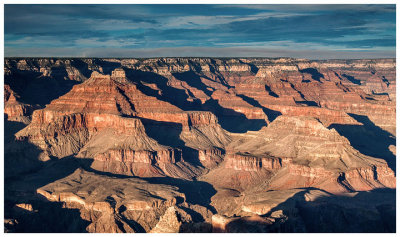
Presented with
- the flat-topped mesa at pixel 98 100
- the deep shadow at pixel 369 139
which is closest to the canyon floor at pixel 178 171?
the flat-topped mesa at pixel 98 100

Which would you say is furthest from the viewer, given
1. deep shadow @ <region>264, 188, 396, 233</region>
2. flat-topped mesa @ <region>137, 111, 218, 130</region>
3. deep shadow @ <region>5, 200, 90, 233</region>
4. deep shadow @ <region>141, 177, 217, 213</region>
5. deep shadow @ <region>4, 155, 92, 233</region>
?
flat-topped mesa @ <region>137, 111, 218, 130</region>

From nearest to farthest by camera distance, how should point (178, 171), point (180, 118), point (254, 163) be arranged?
point (254, 163) < point (178, 171) < point (180, 118)

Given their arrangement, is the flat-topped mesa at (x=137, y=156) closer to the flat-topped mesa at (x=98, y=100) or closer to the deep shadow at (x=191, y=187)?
the deep shadow at (x=191, y=187)

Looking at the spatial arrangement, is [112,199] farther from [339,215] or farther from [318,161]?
[318,161]

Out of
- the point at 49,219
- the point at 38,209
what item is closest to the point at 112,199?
the point at 49,219

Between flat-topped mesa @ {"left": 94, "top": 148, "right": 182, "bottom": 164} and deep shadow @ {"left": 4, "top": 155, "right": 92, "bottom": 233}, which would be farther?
flat-topped mesa @ {"left": 94, "top": 148, "right": 182, "bottom": 164}

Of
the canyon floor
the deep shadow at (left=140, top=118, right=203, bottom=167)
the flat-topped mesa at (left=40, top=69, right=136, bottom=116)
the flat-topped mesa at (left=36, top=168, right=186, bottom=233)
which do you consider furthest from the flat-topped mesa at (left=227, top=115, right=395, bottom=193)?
the flat-topped mesa at (left=40, top=69, right=136, bottom=116)

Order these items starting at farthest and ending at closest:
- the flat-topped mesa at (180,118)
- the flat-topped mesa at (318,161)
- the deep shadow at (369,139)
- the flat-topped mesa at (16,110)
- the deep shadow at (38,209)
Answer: the flat-topped mesa at (16,110)
the flat-topped mesa at (180,118)
the deep shadow at (369,139)
the flat-topped mesa at (318,161)
the deep shadow at (38,209)

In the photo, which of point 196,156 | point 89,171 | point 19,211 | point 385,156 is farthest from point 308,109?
point 19,211

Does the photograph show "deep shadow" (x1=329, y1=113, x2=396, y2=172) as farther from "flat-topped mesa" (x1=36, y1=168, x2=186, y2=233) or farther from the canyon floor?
"flat-topped mesa" (x1=36, y1=168, x2=186, y2=233)

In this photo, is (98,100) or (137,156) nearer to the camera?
(137,156)

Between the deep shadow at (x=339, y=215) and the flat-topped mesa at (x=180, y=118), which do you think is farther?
the flat-topped mesa at (x=180, y=118)

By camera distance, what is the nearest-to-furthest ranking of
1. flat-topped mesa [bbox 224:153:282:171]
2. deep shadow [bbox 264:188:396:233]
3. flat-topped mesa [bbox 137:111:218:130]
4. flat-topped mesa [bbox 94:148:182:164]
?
1. deep shadow [bbox 264:188:396:233]
2. flat-topped mesa [bbox 224:153:282:171]
3. flat-topped mesa [bbox 94:148:182:164]
4. flat-topped mesa [bbox 137:111:218:130]
